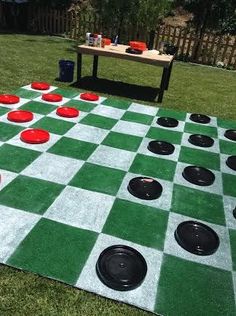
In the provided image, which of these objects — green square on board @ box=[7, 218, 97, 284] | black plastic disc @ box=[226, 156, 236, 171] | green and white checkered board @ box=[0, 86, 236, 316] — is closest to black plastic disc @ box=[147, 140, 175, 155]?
green and white checkered board @ box=[0, 86, 236, 316]

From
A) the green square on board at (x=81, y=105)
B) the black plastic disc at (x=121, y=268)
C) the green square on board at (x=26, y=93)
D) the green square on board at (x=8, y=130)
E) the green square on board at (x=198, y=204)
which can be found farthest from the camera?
the green square on board at (x=26, y=93)

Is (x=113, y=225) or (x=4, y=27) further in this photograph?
(x=4, y=27)

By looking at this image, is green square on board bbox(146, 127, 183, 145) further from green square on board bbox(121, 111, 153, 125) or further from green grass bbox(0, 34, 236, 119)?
green grass bbox(0, 34, 236, 119)

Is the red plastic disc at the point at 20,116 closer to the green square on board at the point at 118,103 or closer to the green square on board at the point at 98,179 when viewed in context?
the green square on board at the point at 98,179

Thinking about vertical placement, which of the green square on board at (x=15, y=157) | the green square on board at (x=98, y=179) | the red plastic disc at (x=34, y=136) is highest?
the red plastic disc at (x=34, y=136)

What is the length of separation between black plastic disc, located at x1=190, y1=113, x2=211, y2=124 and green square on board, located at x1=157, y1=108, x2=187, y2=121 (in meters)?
0.19

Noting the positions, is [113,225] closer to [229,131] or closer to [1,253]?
[1,253]

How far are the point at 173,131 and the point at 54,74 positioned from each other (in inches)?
174

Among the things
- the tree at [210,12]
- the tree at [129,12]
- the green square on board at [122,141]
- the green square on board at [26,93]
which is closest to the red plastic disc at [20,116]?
the green square on board at [26,93]

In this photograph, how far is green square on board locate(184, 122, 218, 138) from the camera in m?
6.43

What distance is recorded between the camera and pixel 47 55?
11.5 metres

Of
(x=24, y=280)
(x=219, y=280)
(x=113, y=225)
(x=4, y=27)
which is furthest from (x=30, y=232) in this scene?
(x=4, y=27)

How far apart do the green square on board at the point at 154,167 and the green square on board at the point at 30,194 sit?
123 centimetres

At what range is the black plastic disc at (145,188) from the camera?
4133 mm
